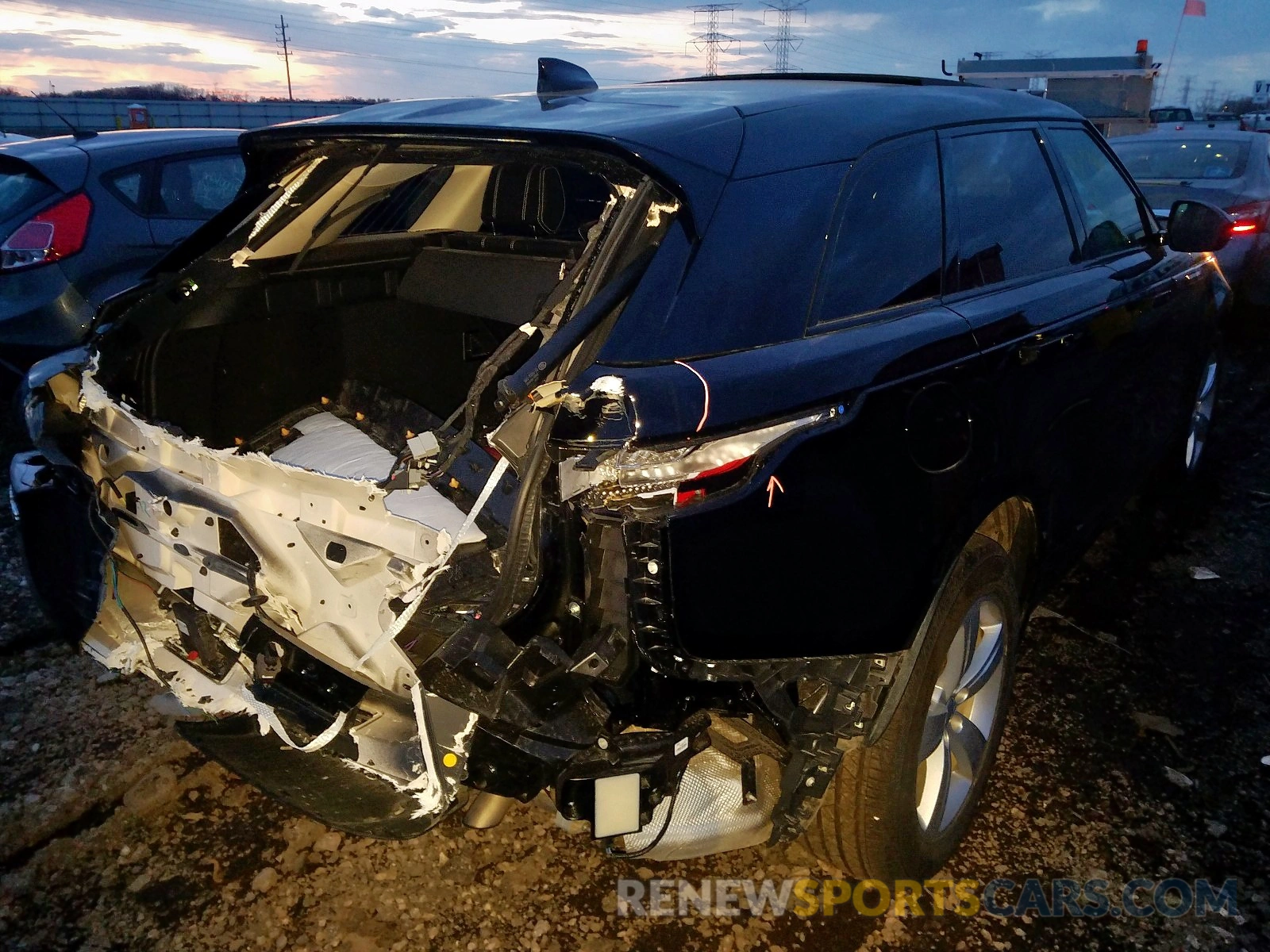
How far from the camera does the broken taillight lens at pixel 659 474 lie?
171 centimetres

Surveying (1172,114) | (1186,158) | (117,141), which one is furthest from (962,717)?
(1172,114)

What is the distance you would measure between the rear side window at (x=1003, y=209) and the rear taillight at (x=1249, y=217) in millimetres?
5740

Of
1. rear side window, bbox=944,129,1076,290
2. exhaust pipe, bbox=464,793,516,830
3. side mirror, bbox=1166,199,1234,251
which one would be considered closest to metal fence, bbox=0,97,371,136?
side mirror, bbox=1166,199,1234,251

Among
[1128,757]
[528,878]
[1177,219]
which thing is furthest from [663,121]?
[1177,219]

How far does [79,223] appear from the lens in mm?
5020

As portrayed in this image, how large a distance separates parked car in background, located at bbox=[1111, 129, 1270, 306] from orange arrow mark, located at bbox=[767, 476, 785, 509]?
280 inches

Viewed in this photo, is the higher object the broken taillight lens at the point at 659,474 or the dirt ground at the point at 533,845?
the broken taillight lens at the point at 659,474

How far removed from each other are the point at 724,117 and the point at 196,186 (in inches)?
177

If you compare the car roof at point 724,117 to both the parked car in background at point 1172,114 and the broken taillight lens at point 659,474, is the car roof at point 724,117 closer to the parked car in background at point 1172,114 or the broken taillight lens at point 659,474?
the broken taillight lens at point 659,474

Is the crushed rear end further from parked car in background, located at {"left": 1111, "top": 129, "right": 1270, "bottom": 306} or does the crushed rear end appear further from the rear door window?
parked car in background, located at {"left": 1111, "top": 129, "right": 1270, "bottom": 306}

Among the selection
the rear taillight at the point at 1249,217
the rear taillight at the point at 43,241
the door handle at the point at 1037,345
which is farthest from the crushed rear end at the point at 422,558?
the rear taillight at the point at 1249,217

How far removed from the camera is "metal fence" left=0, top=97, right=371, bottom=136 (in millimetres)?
31609

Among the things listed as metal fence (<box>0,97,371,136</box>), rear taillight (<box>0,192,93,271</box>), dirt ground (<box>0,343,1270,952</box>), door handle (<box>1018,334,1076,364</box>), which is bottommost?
dirt ground (<box>0,343,1270,952</box>)

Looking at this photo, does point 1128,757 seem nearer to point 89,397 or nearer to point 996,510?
point 996,510
